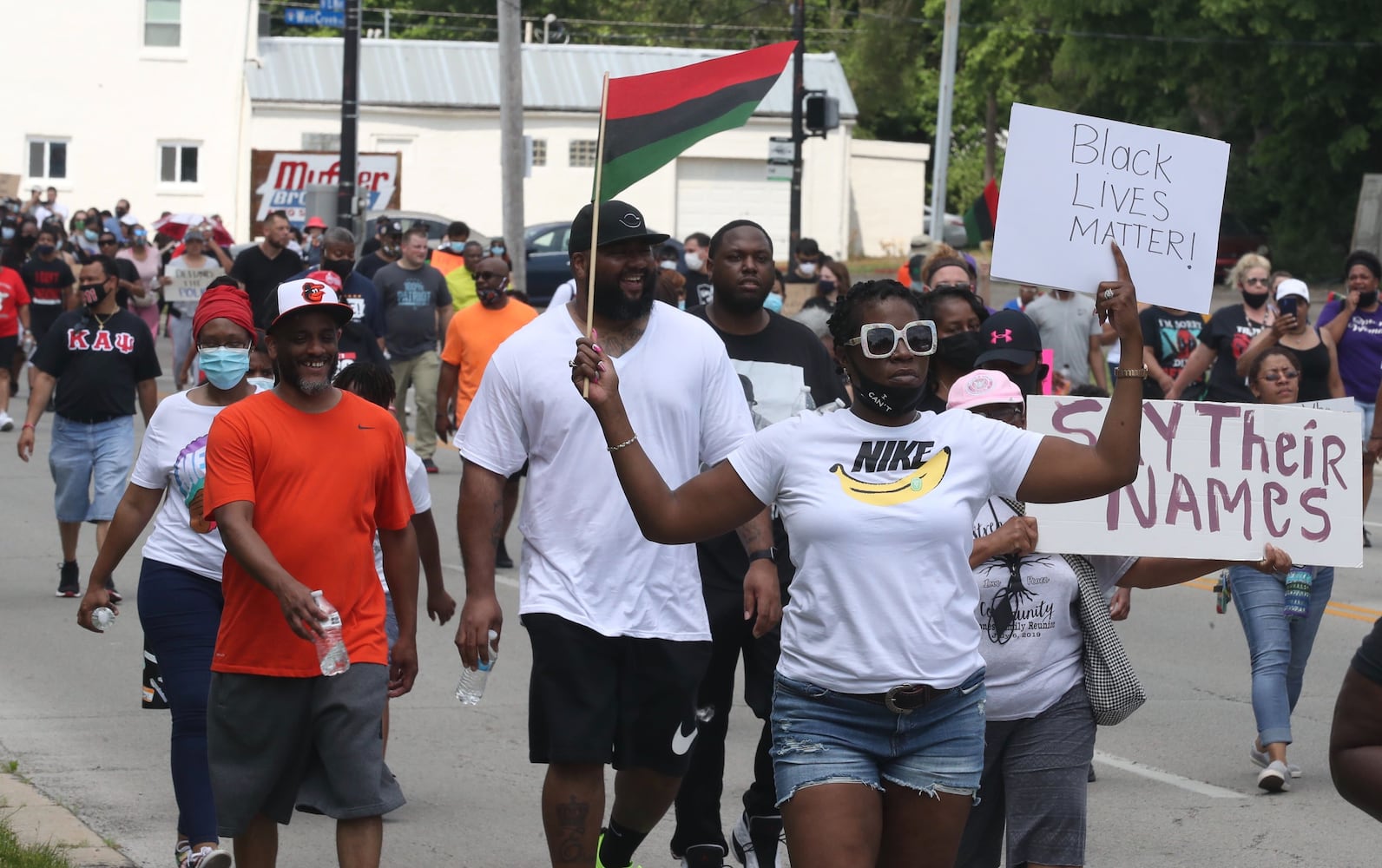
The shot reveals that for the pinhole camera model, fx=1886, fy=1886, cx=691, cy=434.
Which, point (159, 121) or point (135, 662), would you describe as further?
point (159, 121)

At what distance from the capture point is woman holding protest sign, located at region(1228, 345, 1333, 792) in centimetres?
739

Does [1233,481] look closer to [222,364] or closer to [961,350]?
[961,350]

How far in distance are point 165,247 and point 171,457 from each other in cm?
2528

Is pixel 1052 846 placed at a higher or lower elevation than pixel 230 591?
lower

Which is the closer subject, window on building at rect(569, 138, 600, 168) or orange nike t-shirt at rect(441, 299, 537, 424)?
orange nike t-shirt at rect(441, 299, 537, 424)

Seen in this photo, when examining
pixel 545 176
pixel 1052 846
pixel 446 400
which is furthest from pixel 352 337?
pixel 545 176

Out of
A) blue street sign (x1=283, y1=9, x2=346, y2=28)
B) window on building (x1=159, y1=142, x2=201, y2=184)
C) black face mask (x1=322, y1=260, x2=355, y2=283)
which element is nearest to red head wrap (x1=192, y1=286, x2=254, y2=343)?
black face mask (x1=322, y1=260, x2=355, y2=283)

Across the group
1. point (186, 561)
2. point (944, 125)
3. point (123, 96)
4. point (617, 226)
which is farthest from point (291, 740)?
point (123, 96)

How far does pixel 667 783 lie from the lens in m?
5.50

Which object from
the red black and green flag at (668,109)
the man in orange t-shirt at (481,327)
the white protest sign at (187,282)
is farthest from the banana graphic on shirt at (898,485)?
the white protest sign at (187,282)

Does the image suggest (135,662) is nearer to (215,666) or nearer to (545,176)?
(215,666)

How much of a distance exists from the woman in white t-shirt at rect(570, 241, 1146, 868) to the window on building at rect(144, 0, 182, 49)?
147ft

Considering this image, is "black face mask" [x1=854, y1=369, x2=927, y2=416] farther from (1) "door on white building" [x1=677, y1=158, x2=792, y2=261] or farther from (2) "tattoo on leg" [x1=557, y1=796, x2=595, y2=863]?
(1) "door on white building" [x1=677, y1=158, x2=792, y2=261]

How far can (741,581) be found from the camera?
6086mm
